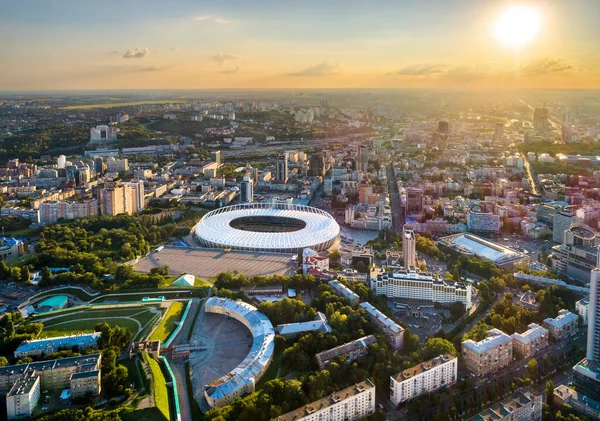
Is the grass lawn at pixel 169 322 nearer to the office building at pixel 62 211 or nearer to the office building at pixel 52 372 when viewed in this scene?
the office building at pixel 52 372

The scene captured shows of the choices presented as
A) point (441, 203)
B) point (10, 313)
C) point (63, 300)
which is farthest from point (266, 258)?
point (441, 203)

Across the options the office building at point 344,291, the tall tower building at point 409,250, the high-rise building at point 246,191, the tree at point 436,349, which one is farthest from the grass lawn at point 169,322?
the high-rise building at point 246,191

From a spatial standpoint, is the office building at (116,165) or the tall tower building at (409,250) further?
the office building at (116,165)

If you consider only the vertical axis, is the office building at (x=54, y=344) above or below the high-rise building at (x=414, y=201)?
below

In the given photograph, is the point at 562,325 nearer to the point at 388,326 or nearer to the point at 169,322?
the point at 388,326

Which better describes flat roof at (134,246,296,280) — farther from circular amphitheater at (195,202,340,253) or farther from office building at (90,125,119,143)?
office building at (90,125,119,143)

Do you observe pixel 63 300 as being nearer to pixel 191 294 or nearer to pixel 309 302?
pixel 191 294
